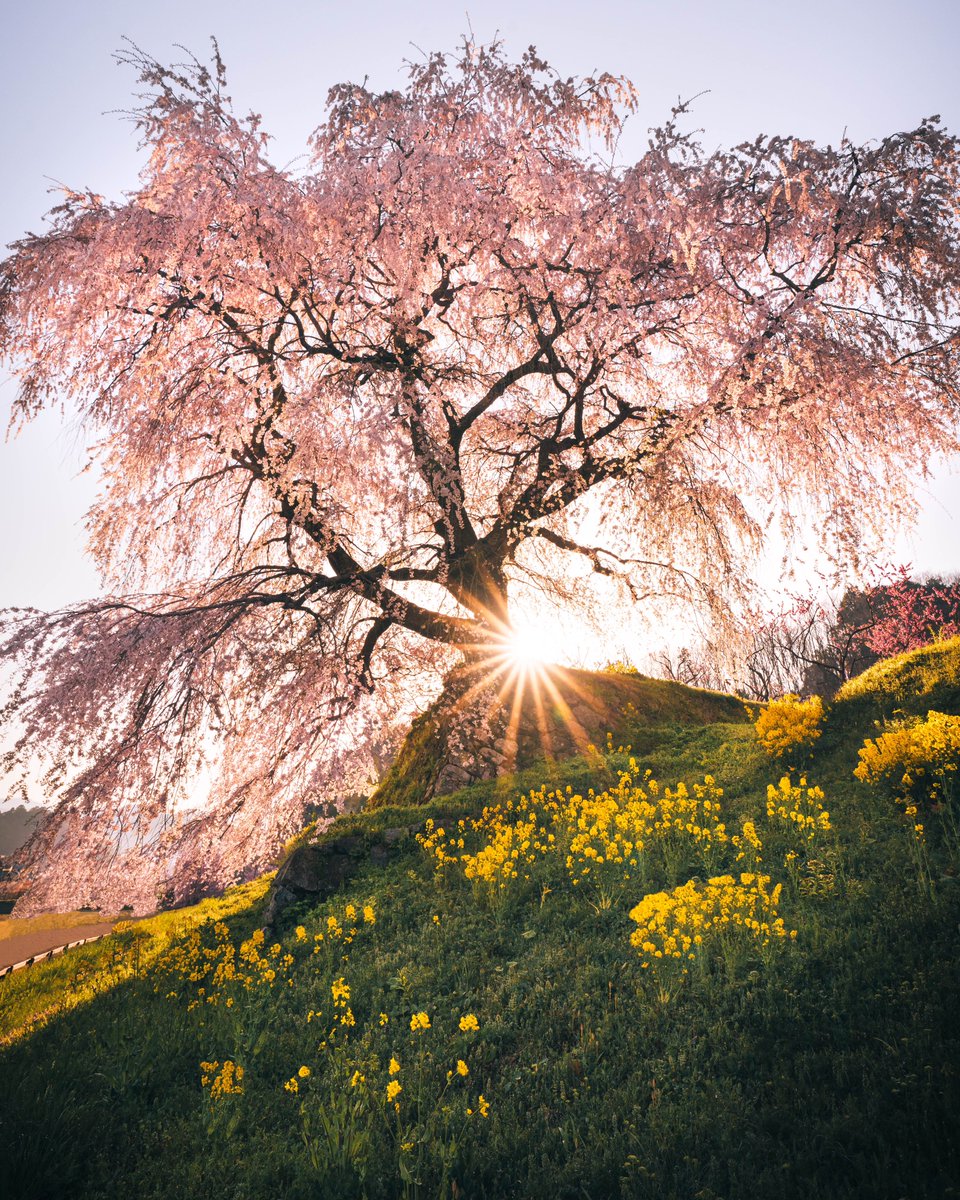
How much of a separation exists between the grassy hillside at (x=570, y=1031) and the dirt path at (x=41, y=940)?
9.70 metres

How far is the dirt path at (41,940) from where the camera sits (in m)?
14.4

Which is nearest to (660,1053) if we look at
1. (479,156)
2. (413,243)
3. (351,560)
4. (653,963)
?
(653,963)

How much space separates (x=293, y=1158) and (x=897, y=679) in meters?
8.03

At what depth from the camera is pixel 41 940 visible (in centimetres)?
1627

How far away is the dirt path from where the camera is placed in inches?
566

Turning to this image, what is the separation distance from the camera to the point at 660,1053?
3562mm

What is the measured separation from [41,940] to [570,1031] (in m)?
18.6

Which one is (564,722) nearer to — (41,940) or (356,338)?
(356,338)

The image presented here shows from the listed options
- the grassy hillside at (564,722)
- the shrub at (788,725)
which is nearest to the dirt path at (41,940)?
the grassy hillside at (564,722)

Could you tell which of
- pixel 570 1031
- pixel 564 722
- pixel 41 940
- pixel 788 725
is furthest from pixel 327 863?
pixel 41 940

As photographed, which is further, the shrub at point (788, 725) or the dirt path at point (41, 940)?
the dirt path at point (41, 940)

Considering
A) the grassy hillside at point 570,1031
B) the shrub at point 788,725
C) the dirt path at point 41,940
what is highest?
the shrub at point 788,725

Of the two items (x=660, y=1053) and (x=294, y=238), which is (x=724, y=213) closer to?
(x=294, y=238)

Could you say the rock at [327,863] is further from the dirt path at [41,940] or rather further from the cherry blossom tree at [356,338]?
the dirt path at [41,940]
